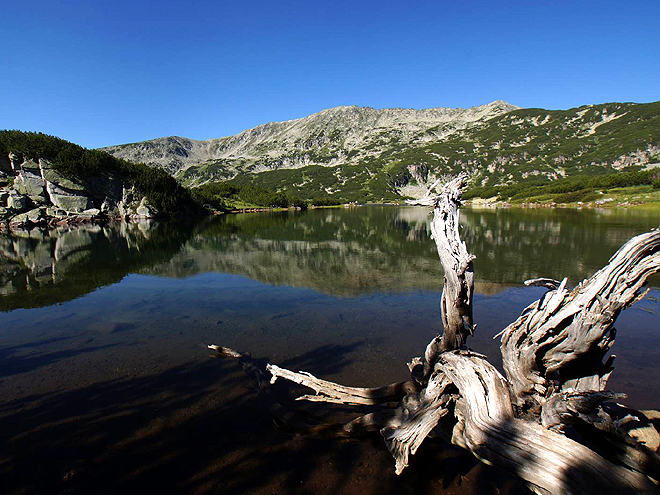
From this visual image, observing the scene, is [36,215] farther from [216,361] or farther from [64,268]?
[216,361]

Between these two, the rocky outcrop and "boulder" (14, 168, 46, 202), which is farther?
"boulder" (14, 168, 46, 202)

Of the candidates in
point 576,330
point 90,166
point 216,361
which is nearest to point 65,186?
point 90,166

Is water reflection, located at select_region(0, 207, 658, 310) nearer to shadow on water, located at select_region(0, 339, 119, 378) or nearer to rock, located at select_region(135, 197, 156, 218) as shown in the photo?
shadow on water, located at select_region(0, 339, 119, 378)

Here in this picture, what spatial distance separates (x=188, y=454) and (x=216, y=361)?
4.26 meters

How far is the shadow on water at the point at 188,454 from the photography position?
574 centimetres

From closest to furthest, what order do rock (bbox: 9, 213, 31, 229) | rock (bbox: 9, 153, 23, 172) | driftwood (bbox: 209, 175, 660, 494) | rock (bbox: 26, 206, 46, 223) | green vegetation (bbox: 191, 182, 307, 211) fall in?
driftwood (bbox: 209, 175, 660, 494)
rock (bbox: 9, 213, 31, 229)
rock (bbox: 26, 206, 46, 223)
rock (bbox: 9, 153, 23, 172)
green vegetation (bbox: 191, 182, 307, 211)

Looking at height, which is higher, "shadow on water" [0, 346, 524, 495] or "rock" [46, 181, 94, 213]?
"rock" [46, 181, 94, 213]

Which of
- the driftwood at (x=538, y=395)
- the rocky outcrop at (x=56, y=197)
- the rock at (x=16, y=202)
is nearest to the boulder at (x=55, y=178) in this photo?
the rocky outcrop at (x=56, y=197)

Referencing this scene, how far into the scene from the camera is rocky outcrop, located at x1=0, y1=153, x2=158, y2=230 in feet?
266

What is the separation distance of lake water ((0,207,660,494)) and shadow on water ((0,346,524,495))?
29mm

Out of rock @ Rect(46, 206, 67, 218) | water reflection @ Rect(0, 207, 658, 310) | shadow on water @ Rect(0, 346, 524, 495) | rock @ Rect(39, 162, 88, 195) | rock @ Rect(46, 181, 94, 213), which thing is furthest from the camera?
rock @ Rect(46, 181, 94, 213)

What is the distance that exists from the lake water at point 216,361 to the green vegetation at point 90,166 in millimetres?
89653

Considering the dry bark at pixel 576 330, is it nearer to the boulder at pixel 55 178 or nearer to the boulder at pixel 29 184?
the boulder at pixel 29 184

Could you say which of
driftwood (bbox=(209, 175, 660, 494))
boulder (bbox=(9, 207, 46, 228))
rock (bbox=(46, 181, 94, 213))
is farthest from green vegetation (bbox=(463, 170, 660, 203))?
boulder (bbox=(9, 207, 46, 228))
